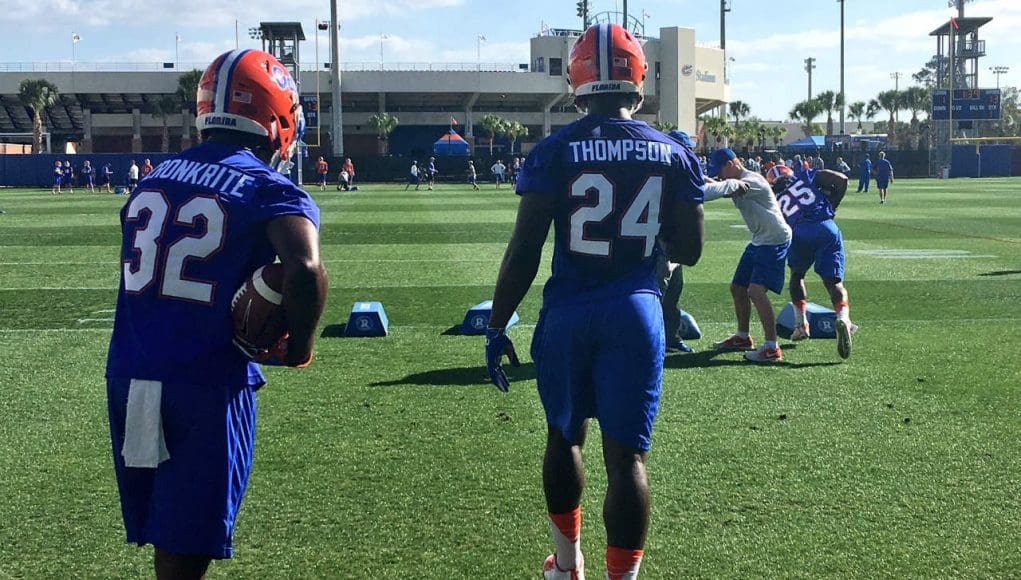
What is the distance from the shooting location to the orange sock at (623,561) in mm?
3752

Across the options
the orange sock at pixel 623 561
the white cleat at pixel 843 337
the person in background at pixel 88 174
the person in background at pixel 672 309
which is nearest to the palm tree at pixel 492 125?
the person in background at pixel 88 174

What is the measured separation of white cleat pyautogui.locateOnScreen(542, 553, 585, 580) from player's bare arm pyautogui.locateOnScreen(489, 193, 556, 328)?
3.31 ft

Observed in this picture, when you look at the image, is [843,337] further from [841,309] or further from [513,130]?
[513,130]

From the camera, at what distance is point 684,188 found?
155 inches

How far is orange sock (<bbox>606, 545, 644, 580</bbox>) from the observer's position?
375cm

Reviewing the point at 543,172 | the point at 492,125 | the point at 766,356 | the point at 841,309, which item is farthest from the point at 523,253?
the point at 492,125

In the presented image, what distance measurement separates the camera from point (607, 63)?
3.97 meters

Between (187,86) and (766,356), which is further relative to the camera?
(187,86)

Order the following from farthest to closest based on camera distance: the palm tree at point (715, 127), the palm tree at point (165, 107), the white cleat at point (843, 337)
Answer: the palm tree at point (715, 127) → the palm tree at point (165, 107) → the white cleat at point (843, 337)

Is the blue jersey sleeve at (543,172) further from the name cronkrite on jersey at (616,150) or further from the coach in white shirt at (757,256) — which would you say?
the coach in white shirt at (757,256)

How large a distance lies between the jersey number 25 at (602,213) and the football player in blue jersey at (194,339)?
1.06 meters

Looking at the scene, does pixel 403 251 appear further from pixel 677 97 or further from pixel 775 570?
pixel 677 97

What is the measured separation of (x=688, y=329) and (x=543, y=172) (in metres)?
6.41

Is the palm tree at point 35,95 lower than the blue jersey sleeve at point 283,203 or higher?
higher
